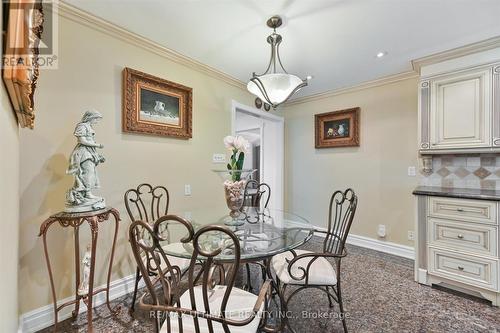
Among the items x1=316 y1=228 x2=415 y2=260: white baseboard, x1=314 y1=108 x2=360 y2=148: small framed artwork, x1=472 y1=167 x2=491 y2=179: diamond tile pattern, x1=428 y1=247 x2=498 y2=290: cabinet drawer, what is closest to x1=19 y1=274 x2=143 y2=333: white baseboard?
x1=428 y1=247 x2=498 y2=290: cabinet drawer

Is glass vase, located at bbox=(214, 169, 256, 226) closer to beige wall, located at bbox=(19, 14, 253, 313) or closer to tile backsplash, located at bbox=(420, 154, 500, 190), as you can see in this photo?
beige wall, located at bbox=(19, 14, 253, 313)

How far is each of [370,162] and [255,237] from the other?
8.21 feet

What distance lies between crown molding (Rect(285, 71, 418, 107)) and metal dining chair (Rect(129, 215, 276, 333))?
313cm

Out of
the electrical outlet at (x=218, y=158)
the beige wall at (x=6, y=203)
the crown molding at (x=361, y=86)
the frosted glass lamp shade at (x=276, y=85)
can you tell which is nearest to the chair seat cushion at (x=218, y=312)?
the beige wall at (x=6, y=203)

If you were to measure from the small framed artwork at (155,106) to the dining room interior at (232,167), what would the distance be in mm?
16

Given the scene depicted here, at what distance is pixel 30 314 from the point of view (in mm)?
1601

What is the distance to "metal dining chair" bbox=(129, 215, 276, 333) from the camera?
849 millimetres

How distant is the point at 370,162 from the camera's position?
332cm

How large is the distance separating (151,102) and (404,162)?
3.25 metres

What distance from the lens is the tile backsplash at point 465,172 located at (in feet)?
7.91

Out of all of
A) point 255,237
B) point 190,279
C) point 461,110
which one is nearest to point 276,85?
point 255,237

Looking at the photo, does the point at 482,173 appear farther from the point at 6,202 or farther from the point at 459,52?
the point at 6,202

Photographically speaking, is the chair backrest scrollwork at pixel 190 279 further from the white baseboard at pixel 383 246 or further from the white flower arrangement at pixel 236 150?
the white baseboard at pixel 383 246

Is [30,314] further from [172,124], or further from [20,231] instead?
[172,124]
